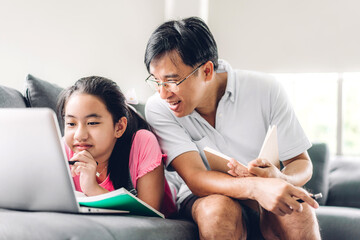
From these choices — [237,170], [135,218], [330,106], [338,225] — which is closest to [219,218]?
[237,170]

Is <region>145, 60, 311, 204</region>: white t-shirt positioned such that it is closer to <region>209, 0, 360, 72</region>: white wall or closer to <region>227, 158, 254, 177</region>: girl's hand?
<region>227, 158, 254, 177</region>: girl's hand

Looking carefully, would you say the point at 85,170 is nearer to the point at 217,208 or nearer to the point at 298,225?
the point at 217,208

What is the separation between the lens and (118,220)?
951 millimetres

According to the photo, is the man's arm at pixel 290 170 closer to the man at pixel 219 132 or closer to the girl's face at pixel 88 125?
the man at pixel 219 132

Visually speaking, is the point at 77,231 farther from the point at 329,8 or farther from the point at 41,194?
the point at 329,8

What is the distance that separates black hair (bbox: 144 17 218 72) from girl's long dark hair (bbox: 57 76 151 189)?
0.18 m

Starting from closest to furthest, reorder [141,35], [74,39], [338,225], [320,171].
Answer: [338,225], [320,171], [74,39], [141,35]

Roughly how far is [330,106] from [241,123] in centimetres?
303

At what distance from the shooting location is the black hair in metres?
1.43

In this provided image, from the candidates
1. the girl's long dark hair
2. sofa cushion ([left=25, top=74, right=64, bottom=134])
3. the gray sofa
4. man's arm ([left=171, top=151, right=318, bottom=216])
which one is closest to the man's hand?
man's arm ([left=171, top=151, right=318, bottom=216])

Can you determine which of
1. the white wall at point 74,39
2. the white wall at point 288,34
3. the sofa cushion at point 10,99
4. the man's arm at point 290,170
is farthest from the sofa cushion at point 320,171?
the white wall at point 288,34

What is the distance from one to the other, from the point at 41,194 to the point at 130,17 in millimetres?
2674

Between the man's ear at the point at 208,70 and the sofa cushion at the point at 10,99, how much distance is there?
71cm

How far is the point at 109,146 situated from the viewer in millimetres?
1361
